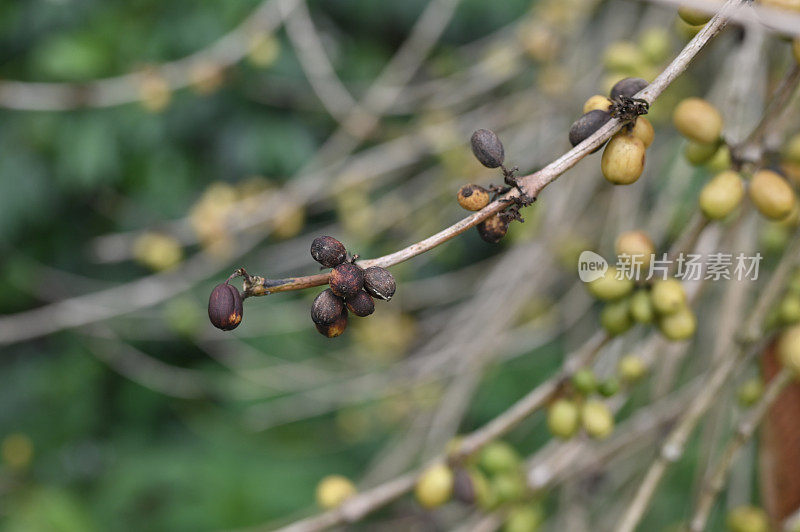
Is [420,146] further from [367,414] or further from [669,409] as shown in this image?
[669,409]

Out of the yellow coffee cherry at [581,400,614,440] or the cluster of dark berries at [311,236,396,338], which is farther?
the yellow coffee cherry at [581,400,614,440]

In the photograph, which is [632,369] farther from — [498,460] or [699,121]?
[699,121]

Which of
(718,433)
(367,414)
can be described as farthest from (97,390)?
(718,433)

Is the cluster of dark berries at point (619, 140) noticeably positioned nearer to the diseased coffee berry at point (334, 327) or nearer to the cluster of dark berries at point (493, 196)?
the cluster of dark berries at point (493, 196)

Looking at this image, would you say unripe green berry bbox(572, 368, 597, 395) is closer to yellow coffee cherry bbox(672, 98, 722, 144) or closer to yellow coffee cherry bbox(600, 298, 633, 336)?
yellow coffee cherry bbox(600, 298, 633, 336)

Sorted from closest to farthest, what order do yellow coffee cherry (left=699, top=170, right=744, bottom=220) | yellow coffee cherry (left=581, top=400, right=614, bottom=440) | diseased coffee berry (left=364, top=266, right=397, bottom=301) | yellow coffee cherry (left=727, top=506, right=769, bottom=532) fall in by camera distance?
diseased coffee berry (left=364, top=266, right=397, bottom=301), yellow coffee cherry (left=699, top=170, right=744, bottom=220), yellow coffee cherry (left=581, top=400, right=614, bottom=440), yellow coffee cherry (left=727, top=506, right=769, bottom=532)

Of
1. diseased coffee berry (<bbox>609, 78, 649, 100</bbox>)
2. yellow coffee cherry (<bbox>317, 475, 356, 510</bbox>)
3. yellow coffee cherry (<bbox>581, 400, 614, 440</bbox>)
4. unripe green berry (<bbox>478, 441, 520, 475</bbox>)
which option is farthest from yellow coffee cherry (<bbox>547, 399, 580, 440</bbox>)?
diseased coffee berry (<bbox>609, 78, 649, 100</bbox>)

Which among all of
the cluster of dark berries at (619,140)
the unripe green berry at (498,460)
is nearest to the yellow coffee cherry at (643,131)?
the cluster of dark berries at (619,140)
